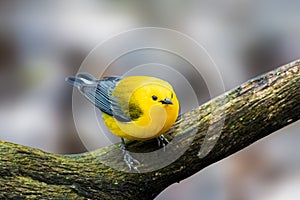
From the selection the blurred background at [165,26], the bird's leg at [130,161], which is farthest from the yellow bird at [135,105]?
the blurred background at [165,26]

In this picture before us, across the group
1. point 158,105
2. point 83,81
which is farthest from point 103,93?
point 158,105

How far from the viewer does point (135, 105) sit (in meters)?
1.33

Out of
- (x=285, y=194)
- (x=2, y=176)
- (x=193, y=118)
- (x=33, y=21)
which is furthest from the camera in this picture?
(x=33, y=21)

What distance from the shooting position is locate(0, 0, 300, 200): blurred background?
2365 millimetres

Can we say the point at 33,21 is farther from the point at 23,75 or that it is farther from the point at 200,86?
the point at 200,86

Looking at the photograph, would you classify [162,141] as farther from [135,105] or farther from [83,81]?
[83,81]

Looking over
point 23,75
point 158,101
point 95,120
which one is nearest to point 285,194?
point 95,120

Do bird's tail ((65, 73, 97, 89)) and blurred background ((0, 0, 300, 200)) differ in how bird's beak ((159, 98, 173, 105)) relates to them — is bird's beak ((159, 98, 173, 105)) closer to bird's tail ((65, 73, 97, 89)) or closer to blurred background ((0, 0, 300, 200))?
bird's tail ((65, 73, 97, 89))

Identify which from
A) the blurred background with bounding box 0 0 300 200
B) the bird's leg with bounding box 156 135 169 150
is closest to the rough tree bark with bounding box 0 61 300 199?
the bird's leg with bounding box 156 135 169 150

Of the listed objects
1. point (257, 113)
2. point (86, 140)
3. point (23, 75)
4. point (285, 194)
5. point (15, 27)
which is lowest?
point (257, 113)

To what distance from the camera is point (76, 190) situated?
1.30 meters

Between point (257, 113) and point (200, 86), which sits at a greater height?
point (200, 86)

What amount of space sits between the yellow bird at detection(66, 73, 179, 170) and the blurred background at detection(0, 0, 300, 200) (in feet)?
2.93

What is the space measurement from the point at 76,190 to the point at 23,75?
4.10 ft
